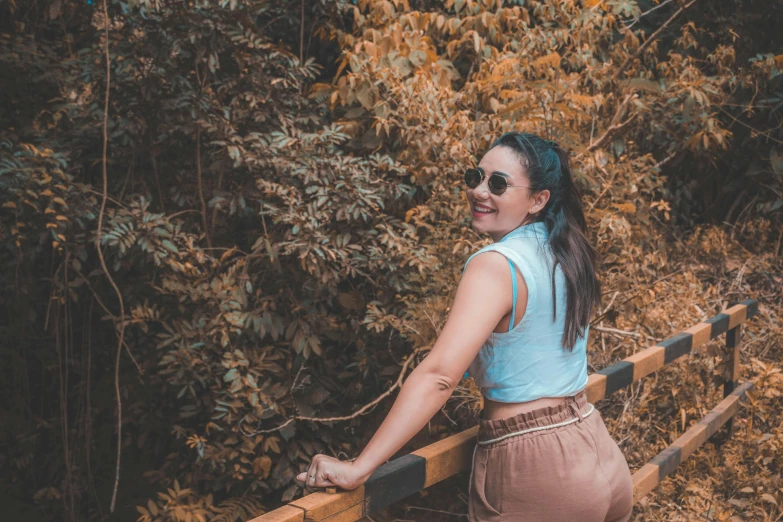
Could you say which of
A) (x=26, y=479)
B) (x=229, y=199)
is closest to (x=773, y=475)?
(x=229, y=199)

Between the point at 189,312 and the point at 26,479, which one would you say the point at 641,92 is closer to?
the point at 189,312

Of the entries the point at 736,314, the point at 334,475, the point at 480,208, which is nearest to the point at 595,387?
the point at 480,208

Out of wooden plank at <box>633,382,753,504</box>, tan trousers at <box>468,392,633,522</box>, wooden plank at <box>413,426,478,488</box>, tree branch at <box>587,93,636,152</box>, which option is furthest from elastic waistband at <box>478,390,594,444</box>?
tree branch at <box>587,93,636,152</box>

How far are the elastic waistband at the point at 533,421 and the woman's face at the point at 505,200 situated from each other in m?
0.42

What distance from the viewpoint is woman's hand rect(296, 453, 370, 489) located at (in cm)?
144

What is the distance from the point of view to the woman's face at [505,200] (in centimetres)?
172

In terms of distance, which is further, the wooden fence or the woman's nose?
the woman's nose

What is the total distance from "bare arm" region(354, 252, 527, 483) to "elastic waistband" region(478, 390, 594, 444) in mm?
264

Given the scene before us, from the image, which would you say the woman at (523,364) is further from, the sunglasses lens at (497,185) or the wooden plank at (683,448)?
the wooden plank at (683,448)

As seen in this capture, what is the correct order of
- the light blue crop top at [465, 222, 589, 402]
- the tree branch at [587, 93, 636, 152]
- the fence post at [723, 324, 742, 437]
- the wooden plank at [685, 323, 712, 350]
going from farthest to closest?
1. the tree branch at [587, 93, 636, 152]
2. the fence post at [723, 324, 742, 437]
3. the wooden plank at [685, 323, 712, 350]
4. the light blue crop top at [465, 222, 589, 402]

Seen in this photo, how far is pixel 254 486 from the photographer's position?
4.18 m

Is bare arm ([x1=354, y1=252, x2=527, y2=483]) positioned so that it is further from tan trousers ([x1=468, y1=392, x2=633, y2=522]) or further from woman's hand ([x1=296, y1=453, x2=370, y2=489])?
tan trousers ([x1=468, y1=392, x2=633, y2=522])

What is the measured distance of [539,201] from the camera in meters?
1.75

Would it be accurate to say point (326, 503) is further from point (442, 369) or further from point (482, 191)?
point (482, 191)
